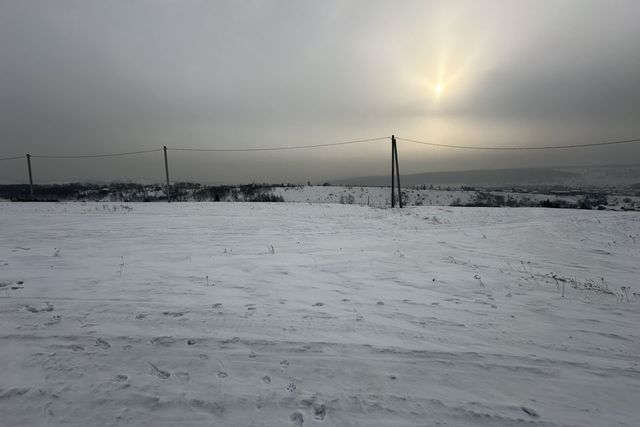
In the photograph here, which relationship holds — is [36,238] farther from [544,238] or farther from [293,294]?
[544,238]

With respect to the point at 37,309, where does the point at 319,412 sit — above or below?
below

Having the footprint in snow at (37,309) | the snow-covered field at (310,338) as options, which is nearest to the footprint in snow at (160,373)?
the snow-covered field at (310,338)

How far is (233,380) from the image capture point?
9.02 feet

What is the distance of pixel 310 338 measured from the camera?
3.51m

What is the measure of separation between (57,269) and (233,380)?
16.8 feet

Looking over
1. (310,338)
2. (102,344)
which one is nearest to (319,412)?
(310,338)

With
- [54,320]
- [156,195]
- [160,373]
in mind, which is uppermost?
[156,195]

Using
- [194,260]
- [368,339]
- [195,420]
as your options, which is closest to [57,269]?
[194,260]

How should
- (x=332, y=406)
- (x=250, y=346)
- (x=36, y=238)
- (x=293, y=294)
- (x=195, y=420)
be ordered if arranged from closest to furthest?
(x=195, y=420)
(x=332, y=406)
(x=250, y=346)
(x=293, y=294)
(x=36, y=238)

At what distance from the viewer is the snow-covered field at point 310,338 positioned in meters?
2.47

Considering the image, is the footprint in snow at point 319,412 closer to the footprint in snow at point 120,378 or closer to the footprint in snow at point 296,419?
the footprint in snow at point 296,419

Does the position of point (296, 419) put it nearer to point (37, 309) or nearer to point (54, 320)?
point (54, 320)

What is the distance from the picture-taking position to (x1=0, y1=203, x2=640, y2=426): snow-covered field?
8.10 feet

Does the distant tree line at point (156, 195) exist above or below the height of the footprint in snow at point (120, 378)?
above
